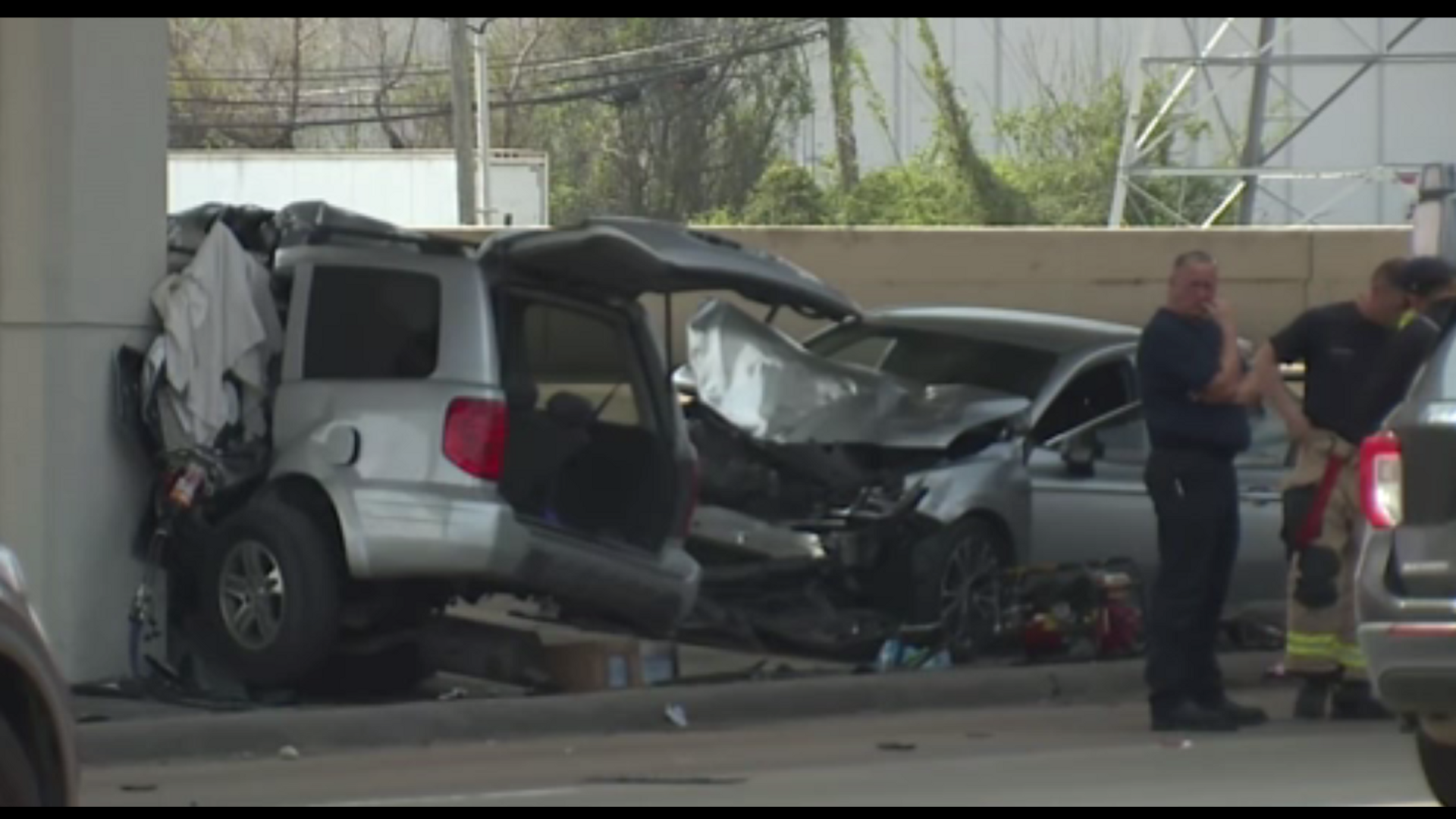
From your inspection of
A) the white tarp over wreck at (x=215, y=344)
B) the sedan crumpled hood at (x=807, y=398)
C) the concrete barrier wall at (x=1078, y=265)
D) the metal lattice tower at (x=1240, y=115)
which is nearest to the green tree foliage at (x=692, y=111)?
the metal lattice tower at (x=1240, y=115)

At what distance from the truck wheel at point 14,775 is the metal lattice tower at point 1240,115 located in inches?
788

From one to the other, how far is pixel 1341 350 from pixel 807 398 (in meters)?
3.33

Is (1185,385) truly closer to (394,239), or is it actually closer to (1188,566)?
(1188,566)

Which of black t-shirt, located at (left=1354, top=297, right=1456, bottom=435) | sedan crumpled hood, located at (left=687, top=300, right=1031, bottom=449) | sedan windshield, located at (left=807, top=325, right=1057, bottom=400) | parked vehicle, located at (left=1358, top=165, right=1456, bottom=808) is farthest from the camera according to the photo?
sedan windshield, located at (left=807, top=325, right=1057, bottom=400)

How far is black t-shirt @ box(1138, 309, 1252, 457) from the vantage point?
11.3 m

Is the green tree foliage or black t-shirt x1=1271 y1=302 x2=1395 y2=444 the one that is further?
the green tree foliage

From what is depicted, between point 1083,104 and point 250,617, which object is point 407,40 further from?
point 250,617

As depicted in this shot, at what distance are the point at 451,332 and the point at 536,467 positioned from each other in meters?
0.88

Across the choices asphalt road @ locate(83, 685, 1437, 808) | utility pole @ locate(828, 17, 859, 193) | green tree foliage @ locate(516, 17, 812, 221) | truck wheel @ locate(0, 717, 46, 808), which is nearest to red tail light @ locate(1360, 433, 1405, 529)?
asphalt road @ locate(83, 685, 1437, 808)

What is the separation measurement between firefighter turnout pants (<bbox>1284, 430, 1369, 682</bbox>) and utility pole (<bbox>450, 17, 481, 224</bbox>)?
30.4 metres

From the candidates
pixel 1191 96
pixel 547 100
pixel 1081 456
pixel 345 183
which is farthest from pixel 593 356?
pixel 1191 96

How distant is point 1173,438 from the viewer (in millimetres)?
11492

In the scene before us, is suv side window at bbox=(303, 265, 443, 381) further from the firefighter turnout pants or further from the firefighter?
the firefighter turnout pants

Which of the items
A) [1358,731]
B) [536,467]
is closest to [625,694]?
[536,467]
